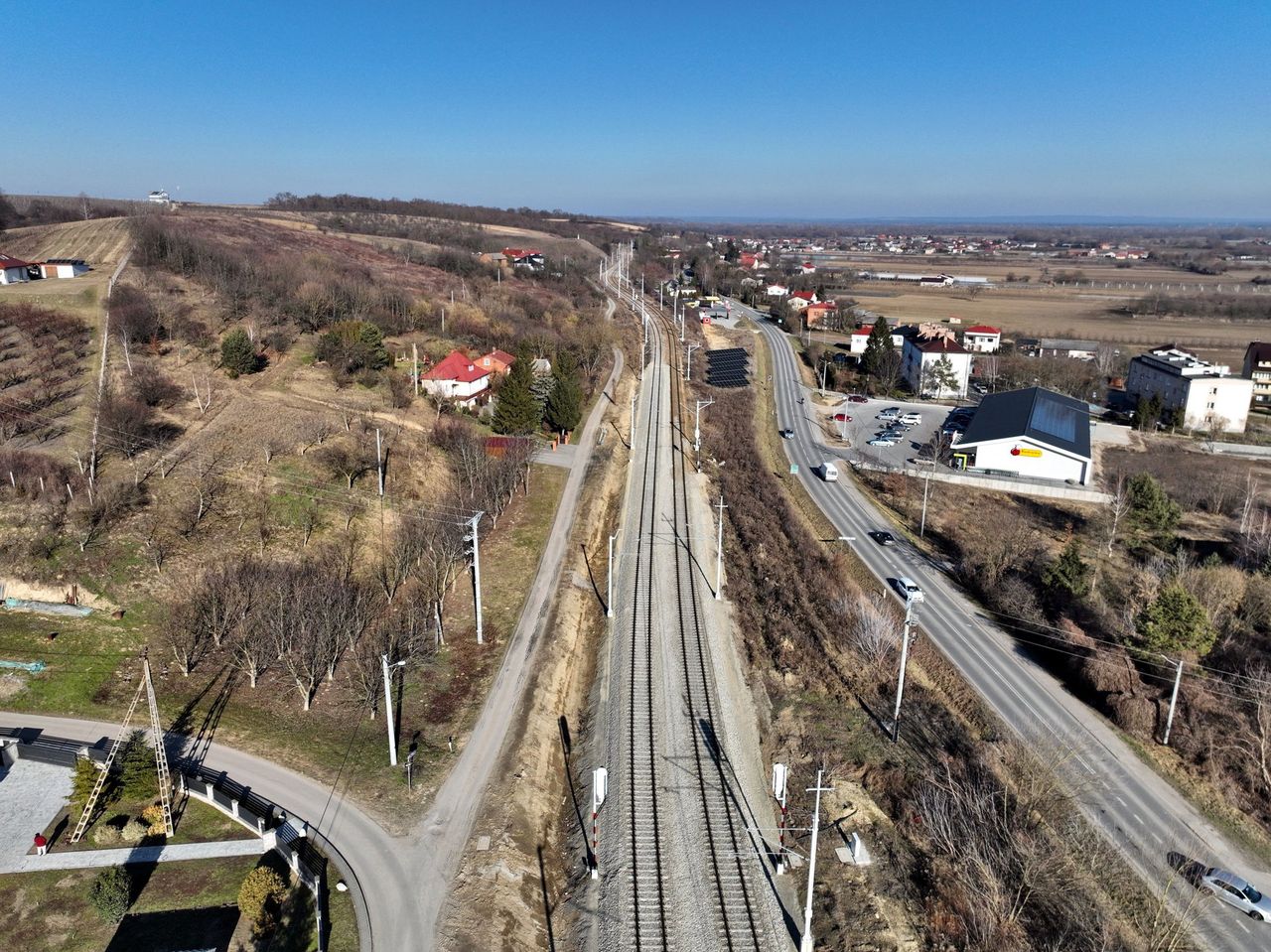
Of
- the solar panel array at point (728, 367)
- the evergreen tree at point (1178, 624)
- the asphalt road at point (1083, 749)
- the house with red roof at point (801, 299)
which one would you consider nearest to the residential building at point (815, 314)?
the house with red roof at point (801, 299)

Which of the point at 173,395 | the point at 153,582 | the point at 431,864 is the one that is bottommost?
the point at 431,864

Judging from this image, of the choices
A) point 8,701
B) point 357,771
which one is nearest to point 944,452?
point 357,771

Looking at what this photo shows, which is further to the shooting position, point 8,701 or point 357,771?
point 8,701

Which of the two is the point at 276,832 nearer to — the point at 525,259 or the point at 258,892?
the point at 258,892

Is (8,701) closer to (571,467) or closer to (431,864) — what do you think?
(431,864)

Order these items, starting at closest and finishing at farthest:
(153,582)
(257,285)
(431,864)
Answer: (431,864), (153,582), (257,285)

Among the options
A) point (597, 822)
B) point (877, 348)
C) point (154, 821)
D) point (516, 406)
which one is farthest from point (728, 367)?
point (154, 821)

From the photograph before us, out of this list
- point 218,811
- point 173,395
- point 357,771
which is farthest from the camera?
point 173,395
